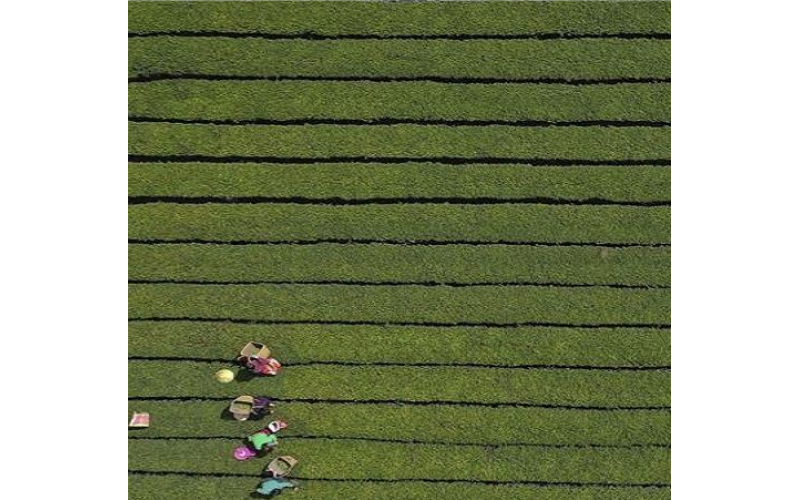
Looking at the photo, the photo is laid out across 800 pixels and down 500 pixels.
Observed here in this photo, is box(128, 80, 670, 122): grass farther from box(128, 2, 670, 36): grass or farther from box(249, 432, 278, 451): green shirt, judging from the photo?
box(249, 432, 278, 451): green shirt

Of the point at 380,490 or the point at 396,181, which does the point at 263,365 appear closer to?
the point at 380,490

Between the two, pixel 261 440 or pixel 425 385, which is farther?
pixel 425 385

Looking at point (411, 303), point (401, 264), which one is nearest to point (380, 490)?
point (411, 303)

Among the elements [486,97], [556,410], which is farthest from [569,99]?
[556,410]

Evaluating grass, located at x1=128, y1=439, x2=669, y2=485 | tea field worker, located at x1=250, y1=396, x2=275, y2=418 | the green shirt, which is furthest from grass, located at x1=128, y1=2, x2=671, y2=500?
the green shirt

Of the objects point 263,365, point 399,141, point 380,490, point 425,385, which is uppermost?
point 399,141

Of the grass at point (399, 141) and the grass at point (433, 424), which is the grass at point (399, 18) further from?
the grass at point (433, 424)
